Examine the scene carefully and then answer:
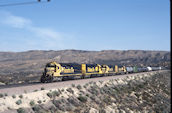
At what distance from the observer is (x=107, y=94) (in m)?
28.0

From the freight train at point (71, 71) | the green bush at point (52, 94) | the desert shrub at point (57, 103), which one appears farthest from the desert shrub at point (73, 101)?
the freight train at point (71, 71)

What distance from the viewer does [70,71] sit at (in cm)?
3816

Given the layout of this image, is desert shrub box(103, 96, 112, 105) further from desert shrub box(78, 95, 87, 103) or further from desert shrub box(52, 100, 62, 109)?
desert shrub box(52, 100, 62, 109)

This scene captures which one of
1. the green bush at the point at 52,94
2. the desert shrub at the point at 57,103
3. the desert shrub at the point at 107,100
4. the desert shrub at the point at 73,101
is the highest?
the green bush at the point at 52,94

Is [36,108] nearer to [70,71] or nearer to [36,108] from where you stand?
[36,108]

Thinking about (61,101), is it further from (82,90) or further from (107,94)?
(107,94)

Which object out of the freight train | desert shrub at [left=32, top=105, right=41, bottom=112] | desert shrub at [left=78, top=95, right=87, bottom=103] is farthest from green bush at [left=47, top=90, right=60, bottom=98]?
the freight train

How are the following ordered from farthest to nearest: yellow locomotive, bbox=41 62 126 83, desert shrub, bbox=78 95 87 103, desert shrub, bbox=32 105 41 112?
yellow locomotive, bbox=41 62 126 83
desert shrub, bbox=78 95 87 103
desert shrub, bbox=32 105 41 112

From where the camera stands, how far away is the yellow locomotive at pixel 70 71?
33.2 m

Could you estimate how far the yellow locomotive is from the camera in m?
33.2

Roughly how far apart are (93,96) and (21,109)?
1015cm

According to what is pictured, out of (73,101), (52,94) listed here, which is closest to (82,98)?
(73,101)

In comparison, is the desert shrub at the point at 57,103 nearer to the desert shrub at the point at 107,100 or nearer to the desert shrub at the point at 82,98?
the desert shrub at the point at 82,98

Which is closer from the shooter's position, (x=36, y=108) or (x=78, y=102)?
(x=36, y=108)
